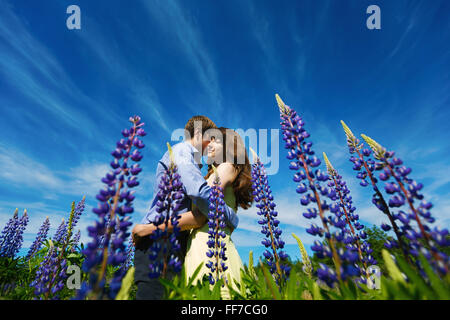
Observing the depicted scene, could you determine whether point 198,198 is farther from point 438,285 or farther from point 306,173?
point 438,285

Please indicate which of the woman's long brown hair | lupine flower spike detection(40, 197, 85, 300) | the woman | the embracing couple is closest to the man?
the embracing couple

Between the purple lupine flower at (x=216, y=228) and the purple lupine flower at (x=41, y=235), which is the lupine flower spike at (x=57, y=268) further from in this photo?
the purple lupine flower at (x=41, y=235)

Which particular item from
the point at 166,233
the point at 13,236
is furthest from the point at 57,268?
the point at 13,236

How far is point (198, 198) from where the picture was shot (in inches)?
151

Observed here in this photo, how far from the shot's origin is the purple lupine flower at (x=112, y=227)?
1.82 metres

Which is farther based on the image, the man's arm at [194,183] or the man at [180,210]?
the man's arm at [194,183]

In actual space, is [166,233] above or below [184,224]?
below

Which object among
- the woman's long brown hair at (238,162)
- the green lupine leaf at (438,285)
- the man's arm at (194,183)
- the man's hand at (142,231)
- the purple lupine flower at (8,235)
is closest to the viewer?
the green lupine leaf at (438,285)

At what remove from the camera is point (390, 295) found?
1810 mm

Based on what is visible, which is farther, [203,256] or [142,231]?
[203,256]

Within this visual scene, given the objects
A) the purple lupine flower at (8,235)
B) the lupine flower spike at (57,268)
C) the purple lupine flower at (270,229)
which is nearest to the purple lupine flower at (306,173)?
the purple lupine flower at (270,229)

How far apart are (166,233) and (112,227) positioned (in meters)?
0.84

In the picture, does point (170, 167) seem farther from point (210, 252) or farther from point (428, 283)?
point (428, 283)
